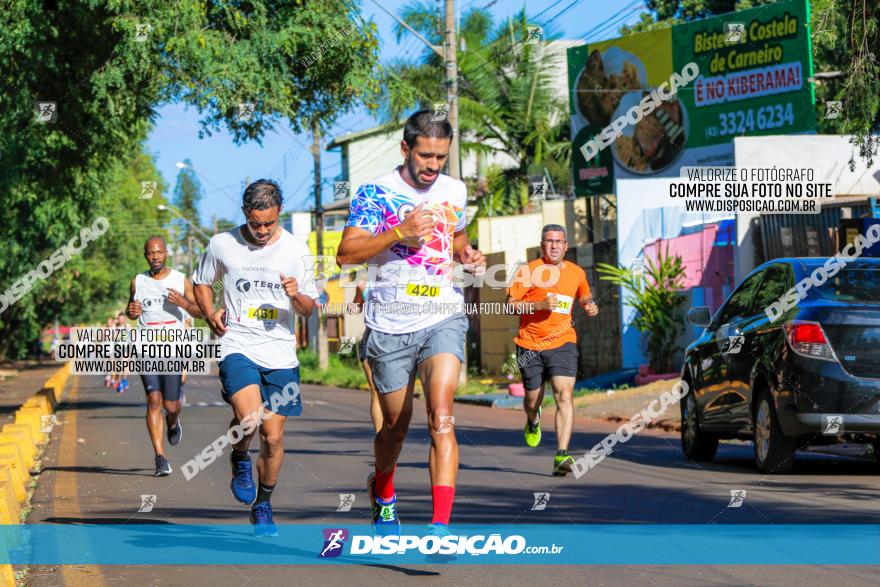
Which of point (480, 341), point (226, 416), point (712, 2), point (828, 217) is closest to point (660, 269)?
point (828, 217)

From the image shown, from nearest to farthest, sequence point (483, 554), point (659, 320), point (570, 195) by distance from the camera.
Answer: point (483, 554) → point (659, 320) → point (570, 195)

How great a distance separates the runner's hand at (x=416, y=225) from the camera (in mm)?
6504

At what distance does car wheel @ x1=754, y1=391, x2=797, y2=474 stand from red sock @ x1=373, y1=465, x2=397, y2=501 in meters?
4.93

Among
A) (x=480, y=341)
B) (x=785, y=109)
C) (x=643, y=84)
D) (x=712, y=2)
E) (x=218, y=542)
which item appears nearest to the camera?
(x=218, y=542)

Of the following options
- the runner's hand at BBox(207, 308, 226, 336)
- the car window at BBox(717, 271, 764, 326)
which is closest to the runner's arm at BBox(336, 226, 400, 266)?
the runner's hand at BBox(207, 308, 226, 336)

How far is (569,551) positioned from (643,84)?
94.0ft

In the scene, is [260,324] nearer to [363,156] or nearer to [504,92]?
[504,92]

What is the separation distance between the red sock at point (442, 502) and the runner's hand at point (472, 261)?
46.7 inches

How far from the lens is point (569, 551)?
7430mm

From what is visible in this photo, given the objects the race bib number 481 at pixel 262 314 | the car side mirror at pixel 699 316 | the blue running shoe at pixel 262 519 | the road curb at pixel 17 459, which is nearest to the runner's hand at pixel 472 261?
the race bib number 481 at pixel 262 314

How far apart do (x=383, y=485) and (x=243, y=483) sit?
4.22 ft

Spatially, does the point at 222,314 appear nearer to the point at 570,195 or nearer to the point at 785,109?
the point at 785,109

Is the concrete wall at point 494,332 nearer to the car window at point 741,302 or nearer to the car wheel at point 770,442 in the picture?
the car window at point 741,302

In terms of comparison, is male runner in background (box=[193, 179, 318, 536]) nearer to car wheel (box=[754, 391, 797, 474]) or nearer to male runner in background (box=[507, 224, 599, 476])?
male runner in background (box=[507, 224, 599, 476])
